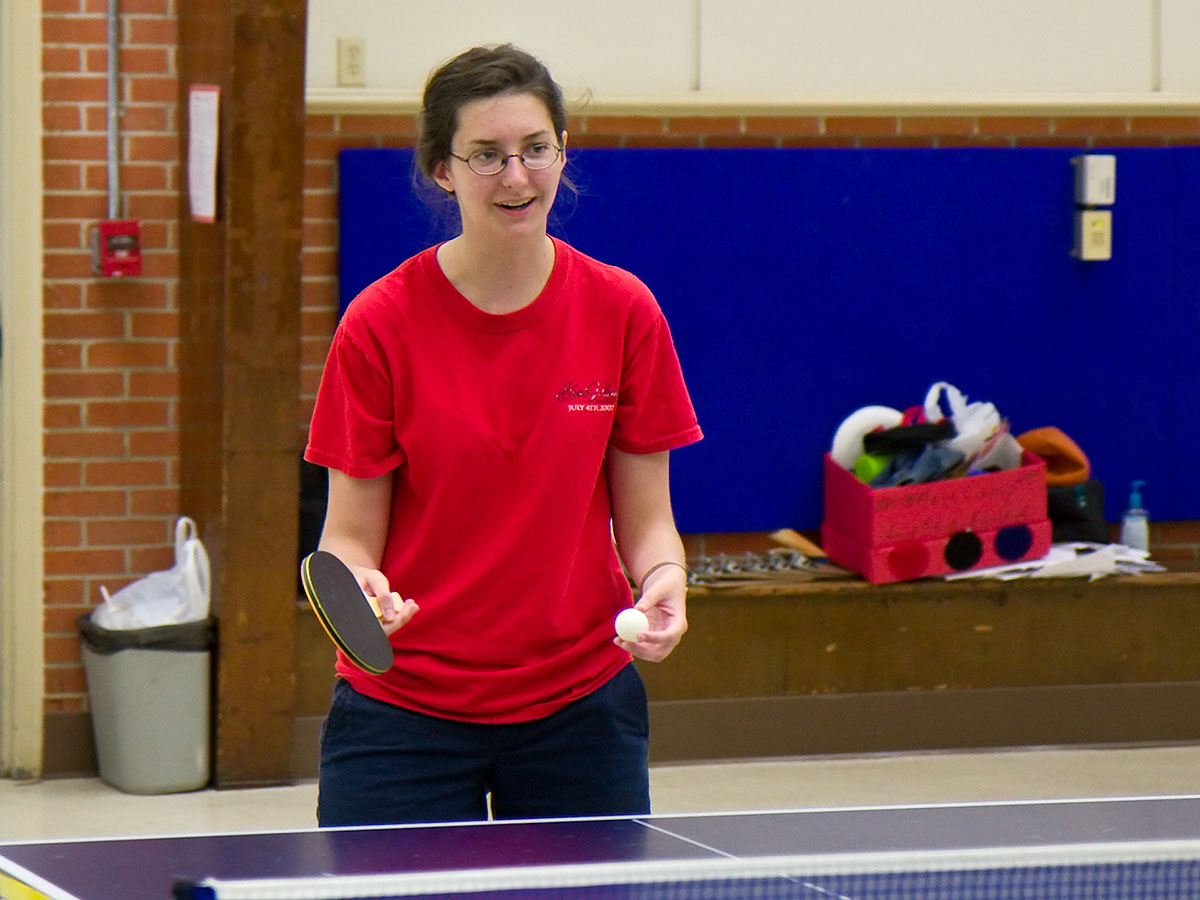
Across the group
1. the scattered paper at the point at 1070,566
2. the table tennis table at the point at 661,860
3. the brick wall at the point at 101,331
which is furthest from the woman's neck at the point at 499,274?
the scattered paper at the point at 1070,566

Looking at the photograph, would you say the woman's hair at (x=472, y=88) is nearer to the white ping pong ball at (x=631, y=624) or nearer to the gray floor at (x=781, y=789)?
the white ping pong ball at (x=631, y=624)

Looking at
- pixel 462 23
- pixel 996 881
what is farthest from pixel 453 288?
pixel 462 23

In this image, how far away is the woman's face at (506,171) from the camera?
6.52 ft

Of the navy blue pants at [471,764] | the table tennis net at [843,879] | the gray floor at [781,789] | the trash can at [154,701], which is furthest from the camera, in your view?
the trash can at [154,701]

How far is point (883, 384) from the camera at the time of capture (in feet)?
17.0

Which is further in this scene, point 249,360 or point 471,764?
point 249,360

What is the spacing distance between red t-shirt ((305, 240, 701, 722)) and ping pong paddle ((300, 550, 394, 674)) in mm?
194

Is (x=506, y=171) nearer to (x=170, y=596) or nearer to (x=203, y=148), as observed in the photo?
(x=203, y=148)

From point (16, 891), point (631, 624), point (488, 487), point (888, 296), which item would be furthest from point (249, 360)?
point (16, 891)

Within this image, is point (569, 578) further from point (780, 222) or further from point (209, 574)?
point (780, 222)

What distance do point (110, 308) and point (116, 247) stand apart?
0.60 ft

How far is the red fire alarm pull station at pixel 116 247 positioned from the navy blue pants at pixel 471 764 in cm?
268

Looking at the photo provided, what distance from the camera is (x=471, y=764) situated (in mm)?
2076

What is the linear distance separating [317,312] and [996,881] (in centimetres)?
356
